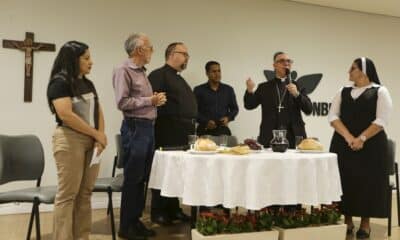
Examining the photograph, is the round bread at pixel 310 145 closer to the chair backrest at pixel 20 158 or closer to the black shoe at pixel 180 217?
the black shoe at pixel 180 217

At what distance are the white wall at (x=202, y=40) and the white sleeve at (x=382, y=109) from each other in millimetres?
2032

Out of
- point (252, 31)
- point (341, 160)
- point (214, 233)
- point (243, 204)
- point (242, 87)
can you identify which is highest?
point (252, 31)

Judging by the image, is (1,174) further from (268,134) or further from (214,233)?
(268,134)

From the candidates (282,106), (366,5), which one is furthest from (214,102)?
(366,5)

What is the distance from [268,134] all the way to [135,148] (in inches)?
49.5

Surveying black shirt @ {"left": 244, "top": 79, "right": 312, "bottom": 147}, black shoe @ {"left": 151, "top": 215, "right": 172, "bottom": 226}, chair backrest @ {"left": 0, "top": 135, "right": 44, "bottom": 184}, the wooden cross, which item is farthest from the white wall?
black shirt @ {"left": 244, "top": 79, "right": 312, "bottom": 147}

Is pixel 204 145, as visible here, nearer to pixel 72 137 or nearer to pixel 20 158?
pixel 72 137

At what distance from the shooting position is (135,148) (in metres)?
2.90

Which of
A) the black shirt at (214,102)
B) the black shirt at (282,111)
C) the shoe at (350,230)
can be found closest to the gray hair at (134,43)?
the black shirt at (282,111)

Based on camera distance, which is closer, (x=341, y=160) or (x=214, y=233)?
(x=214, y=233)

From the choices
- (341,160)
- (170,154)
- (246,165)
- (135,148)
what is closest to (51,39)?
(135,148)

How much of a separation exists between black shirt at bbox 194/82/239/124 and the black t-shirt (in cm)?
184

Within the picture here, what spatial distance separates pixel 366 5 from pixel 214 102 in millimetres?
2712

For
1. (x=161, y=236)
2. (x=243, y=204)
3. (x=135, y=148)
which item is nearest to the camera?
(x=243, y=204)
